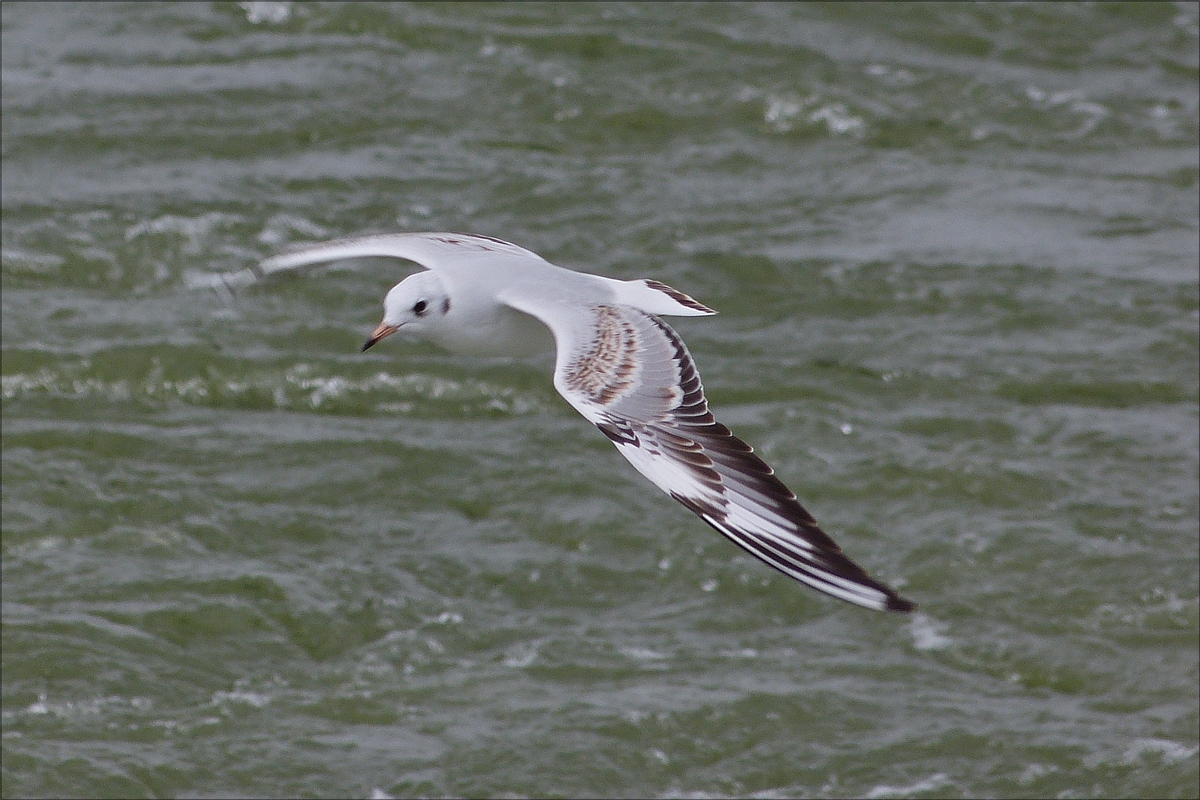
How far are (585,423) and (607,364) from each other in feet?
14.4

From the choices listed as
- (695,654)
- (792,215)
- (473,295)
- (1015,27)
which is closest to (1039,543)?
(695,654)

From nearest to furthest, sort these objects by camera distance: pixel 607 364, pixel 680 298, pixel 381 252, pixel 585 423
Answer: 1. pixel 607 364
2. pixel 680 298
3. pixel 381 252
4. pixel 585 423

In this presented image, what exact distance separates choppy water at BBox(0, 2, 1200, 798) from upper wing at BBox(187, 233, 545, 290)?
224 cm

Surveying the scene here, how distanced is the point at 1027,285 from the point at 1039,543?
226 cm

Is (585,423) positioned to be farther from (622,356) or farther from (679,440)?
(679,440)

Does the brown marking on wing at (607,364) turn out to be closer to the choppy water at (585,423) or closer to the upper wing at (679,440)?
the upper wing at (679,440)

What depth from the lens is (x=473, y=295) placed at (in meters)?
5.94

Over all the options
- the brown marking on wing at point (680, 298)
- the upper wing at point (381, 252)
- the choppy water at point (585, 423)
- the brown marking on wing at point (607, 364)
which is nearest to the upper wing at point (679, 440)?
the brown marking on wing at point (607, 364)

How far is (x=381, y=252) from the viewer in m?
6.32

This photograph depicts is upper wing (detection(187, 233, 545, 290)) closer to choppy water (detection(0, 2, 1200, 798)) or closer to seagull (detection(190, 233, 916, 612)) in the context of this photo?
seagull (detection(190, 233, 916, 612))

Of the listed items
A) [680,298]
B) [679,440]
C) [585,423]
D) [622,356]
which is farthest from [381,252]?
[585,423]

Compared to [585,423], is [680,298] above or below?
above

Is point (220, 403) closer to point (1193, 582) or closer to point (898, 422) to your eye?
point (898, 422)

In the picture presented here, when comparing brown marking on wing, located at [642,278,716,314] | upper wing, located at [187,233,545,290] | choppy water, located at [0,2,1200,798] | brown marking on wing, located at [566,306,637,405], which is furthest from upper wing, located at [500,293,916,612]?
choppy water, located at [0,2,1200,798]
